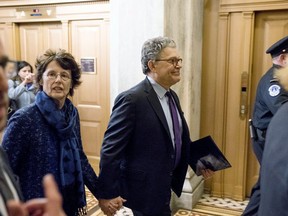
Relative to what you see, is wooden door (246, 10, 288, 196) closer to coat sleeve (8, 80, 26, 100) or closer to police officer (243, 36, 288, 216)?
police officer (243, 36, 288, 216)

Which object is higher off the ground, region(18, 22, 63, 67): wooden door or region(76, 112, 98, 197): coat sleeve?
region(18, 22, 63, 67): wooden door

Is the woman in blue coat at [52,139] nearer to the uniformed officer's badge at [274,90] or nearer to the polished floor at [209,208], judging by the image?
the uniformed officer's badge at [274,90]

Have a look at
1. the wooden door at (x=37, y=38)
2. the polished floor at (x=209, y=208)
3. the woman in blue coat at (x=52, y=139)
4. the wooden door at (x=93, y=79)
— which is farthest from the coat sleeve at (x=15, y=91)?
the woman in blue coat at (x=52, y=139)

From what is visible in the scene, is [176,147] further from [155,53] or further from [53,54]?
[53,54]

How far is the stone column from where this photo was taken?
337 cm

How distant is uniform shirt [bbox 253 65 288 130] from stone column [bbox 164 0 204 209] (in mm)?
725

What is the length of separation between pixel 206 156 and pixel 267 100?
0.83 m

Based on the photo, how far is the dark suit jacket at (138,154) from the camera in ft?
6.45

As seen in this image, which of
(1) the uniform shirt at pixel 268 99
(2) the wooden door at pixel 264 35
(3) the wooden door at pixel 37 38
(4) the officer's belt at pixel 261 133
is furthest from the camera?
(3) the wooden door at pixel 37 38

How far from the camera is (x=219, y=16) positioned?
3666mm

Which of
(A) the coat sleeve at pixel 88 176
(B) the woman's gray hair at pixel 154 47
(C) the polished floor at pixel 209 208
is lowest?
(C) the polished floor at pixel 209 208

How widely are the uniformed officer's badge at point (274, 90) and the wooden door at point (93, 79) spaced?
6.93ft

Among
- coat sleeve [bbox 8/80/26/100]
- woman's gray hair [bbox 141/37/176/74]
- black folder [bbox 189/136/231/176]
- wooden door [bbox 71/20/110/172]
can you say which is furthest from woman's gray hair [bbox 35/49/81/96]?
wooden door [bbox 71/20/110/172]

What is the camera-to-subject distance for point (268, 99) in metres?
2.78
